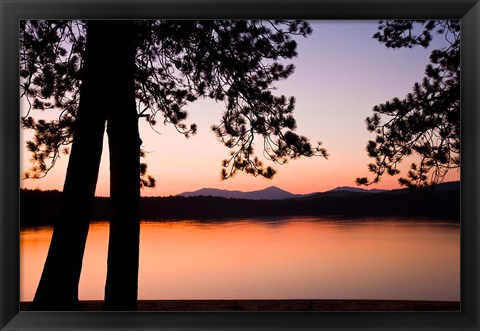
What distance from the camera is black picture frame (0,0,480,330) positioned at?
1459 millimetres

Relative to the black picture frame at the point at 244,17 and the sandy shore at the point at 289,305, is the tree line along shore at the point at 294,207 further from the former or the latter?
the black picture frame at the point at 244,17

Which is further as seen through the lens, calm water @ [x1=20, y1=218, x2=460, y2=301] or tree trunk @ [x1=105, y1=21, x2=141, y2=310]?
calm water @ [x1=20, y1=218, x2=460, y2=301]

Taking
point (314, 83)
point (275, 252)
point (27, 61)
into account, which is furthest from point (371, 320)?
point (27, 61)

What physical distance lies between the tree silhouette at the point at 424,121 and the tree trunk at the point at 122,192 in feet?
4.09

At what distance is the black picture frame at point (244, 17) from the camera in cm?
146

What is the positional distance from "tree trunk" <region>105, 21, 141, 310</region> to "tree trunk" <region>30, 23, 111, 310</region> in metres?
0.10

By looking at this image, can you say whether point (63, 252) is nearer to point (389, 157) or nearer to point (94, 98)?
point (94, 98)

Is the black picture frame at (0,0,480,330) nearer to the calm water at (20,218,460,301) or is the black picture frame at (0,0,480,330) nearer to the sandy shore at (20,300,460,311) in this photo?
the calm water at (20,218,460,301)

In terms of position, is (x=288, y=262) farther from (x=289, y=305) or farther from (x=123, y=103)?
(x=123, y=103)

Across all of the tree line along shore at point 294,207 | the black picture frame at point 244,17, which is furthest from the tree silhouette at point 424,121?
the black picture frame at point 244,17

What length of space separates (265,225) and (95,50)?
4.94ft

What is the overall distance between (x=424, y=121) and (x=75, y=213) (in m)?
1.82

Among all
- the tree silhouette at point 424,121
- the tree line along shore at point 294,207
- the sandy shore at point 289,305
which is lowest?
the sandy shore at point 289,305

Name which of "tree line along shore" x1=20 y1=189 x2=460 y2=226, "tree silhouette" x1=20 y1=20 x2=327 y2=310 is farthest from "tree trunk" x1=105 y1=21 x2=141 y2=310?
"tree line along shore" x1=20 y1=189 x2=460 y2=226
